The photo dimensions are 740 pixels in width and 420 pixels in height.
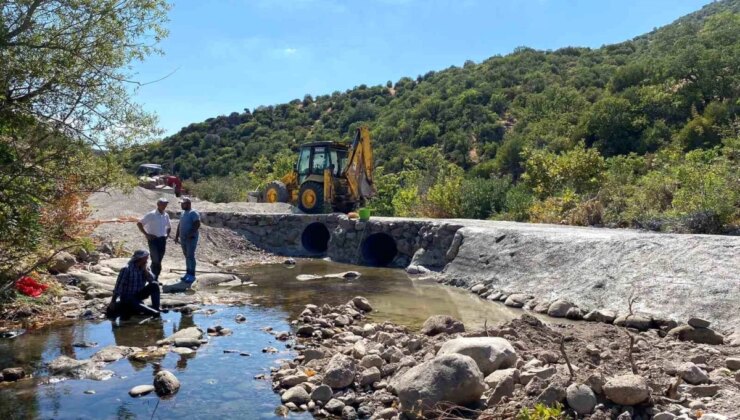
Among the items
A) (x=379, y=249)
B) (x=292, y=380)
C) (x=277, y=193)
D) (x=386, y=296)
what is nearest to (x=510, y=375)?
(x=292, y=380)

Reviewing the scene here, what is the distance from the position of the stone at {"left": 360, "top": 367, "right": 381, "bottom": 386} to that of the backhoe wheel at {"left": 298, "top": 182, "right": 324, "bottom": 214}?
Answer: 48.9ft

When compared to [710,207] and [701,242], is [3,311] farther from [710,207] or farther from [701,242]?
[710,207]

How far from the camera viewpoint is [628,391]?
477 cm

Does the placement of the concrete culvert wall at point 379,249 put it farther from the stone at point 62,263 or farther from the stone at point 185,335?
the stone at point 185,335

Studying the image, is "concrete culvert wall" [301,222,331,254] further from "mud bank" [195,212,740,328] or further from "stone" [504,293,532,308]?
"stone" [504,293,532,308]

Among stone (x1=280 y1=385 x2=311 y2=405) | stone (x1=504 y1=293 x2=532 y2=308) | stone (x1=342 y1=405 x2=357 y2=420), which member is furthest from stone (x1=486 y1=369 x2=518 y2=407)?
stone (x1=504 y1=293 x2=532 y2=308)

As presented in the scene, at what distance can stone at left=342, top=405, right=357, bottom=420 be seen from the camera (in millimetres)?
5402

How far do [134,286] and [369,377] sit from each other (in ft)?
14.9

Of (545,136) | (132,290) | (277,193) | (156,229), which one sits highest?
(545,136)

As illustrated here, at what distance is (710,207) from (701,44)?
84.5 feet

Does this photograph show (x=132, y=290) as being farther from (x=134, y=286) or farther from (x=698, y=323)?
(x=698, y=323)

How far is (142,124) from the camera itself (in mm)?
7941

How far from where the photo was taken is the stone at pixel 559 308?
952 centimetres

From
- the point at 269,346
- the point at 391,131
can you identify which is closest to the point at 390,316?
the point at 269,346
